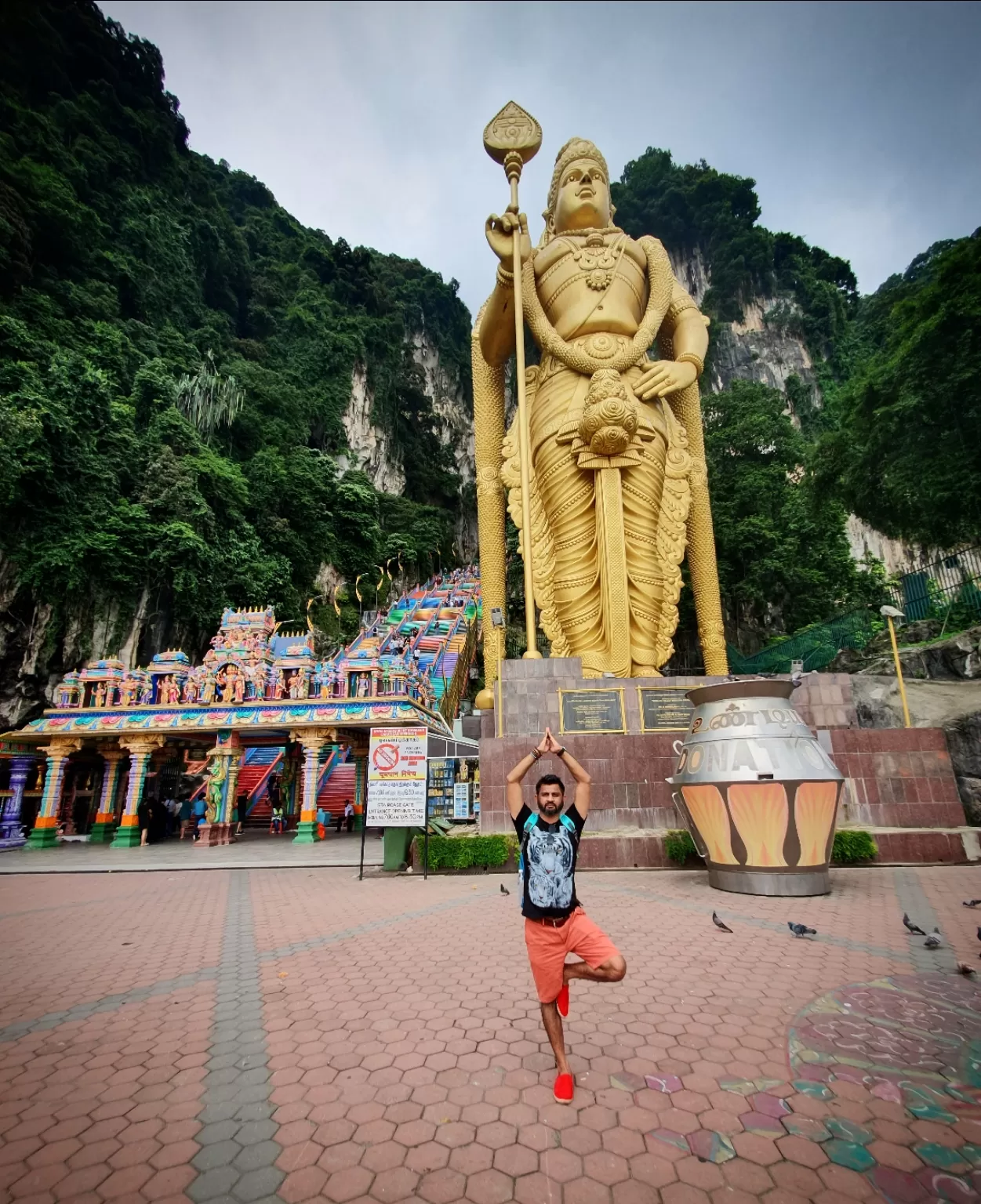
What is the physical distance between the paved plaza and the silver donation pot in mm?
553

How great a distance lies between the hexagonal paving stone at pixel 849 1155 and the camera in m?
1.76

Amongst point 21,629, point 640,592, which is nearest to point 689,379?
point 640,592

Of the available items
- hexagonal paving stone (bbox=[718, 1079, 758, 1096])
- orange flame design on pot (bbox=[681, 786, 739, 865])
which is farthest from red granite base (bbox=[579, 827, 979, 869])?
hexagonal paving stone (bbox=[718, 1079, 758, 1096])

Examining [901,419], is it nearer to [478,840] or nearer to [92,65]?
[478,840]

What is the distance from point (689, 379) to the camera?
9.84 meters

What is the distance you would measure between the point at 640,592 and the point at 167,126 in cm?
4118

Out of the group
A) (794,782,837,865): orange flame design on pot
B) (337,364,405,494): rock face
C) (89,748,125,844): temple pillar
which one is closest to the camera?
(794,782,837,865): orange flame design on pot

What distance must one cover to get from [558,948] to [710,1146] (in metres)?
0.69

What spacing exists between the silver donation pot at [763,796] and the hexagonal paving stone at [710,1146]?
10.8 feet

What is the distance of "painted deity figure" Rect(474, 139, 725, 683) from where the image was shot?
30.0 feet

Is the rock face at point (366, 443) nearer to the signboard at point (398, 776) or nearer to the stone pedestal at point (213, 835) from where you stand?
the stone pedestal at point (213, 835)

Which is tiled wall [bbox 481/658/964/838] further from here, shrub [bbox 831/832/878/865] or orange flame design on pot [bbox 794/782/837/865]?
orange flame design on pot [bbox 794/782/837/865]

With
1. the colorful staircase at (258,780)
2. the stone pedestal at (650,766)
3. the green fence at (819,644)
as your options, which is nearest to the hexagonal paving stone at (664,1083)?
the stone pedestal at (650,766)

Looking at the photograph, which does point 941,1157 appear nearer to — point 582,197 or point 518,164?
point 518,164
